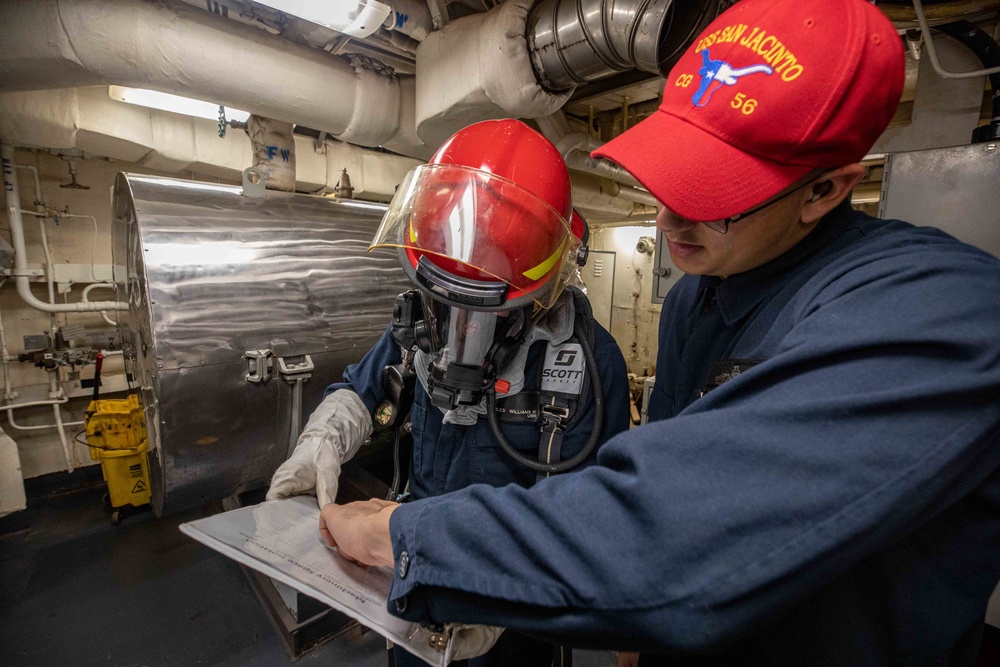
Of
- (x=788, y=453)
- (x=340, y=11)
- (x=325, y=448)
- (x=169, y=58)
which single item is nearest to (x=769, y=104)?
(x=788, y=453)

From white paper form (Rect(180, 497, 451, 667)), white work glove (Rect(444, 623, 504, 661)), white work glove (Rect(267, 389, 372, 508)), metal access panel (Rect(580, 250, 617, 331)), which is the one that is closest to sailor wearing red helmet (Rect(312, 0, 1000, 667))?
white paper form (Rect(180, 497, 451, 667))

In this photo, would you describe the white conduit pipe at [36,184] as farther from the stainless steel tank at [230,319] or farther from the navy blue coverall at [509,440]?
the navy blue coverall at [509,440]

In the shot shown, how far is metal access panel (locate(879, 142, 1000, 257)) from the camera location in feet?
5.24

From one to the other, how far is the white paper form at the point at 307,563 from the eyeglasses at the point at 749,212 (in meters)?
0.83

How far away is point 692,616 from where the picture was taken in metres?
0.42

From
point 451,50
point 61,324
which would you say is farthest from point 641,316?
point 61,324

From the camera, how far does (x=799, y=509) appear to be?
0.41m

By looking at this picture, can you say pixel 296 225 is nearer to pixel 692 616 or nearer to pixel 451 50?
pixel 451 50

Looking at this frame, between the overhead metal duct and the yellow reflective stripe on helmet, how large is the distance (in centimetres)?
116

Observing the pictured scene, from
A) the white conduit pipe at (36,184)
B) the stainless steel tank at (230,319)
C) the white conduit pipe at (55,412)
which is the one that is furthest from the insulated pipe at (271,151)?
the white conduit pipe at (55,412)

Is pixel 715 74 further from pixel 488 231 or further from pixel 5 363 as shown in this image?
pixel 5 363

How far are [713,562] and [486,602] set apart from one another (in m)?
0.26

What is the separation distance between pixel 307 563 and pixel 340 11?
6.87 feet

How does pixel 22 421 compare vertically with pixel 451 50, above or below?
below
